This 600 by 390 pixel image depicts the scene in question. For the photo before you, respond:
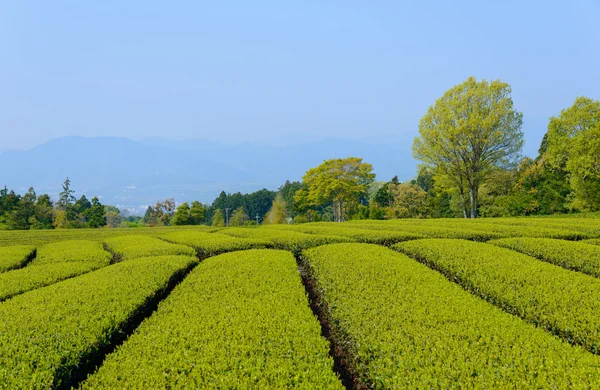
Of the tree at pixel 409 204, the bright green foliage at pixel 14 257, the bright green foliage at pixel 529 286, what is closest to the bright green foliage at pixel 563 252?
the bright green foliage at pixel 529 286

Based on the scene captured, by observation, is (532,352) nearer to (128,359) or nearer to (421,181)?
(128,359)

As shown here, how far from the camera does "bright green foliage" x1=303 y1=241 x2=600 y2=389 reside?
151 inches

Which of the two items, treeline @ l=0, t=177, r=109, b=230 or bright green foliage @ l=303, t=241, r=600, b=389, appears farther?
treeline @ l=0, t=177, r=109, b=230

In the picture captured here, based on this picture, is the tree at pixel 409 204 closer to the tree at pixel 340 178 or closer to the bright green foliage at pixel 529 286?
the tree at pixel 340 178

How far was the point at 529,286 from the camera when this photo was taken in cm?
679

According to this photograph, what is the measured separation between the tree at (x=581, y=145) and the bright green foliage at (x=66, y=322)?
3154 centimetres

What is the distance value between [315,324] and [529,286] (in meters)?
4.63

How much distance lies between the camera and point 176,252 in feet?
39.7

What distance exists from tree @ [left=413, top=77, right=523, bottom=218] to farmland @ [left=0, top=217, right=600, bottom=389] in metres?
20.6

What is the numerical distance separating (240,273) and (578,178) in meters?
31.4

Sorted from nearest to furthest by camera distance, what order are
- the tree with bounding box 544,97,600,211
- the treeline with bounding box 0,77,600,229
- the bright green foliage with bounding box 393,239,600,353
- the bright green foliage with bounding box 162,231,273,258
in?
the bright green foliage with bounding box 393,239,600,353, the bright green foliage with bounding box 162,231,273,258, the tree with bounding box 544,97,600,211, the treeline with bounding box 0,77,600,229

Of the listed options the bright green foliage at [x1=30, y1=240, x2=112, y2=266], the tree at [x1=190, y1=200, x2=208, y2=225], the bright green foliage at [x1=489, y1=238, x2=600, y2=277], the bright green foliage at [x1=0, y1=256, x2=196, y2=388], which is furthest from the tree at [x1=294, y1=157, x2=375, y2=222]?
the bright green foliage at [x1=0, y1=256, x2=196, y2=388]

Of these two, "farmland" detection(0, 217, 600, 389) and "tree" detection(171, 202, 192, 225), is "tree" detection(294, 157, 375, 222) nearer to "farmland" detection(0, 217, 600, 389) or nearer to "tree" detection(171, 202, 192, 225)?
"tree" detection(171, 202, 192, 225)

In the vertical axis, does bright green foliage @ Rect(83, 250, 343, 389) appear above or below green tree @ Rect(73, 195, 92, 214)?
below
